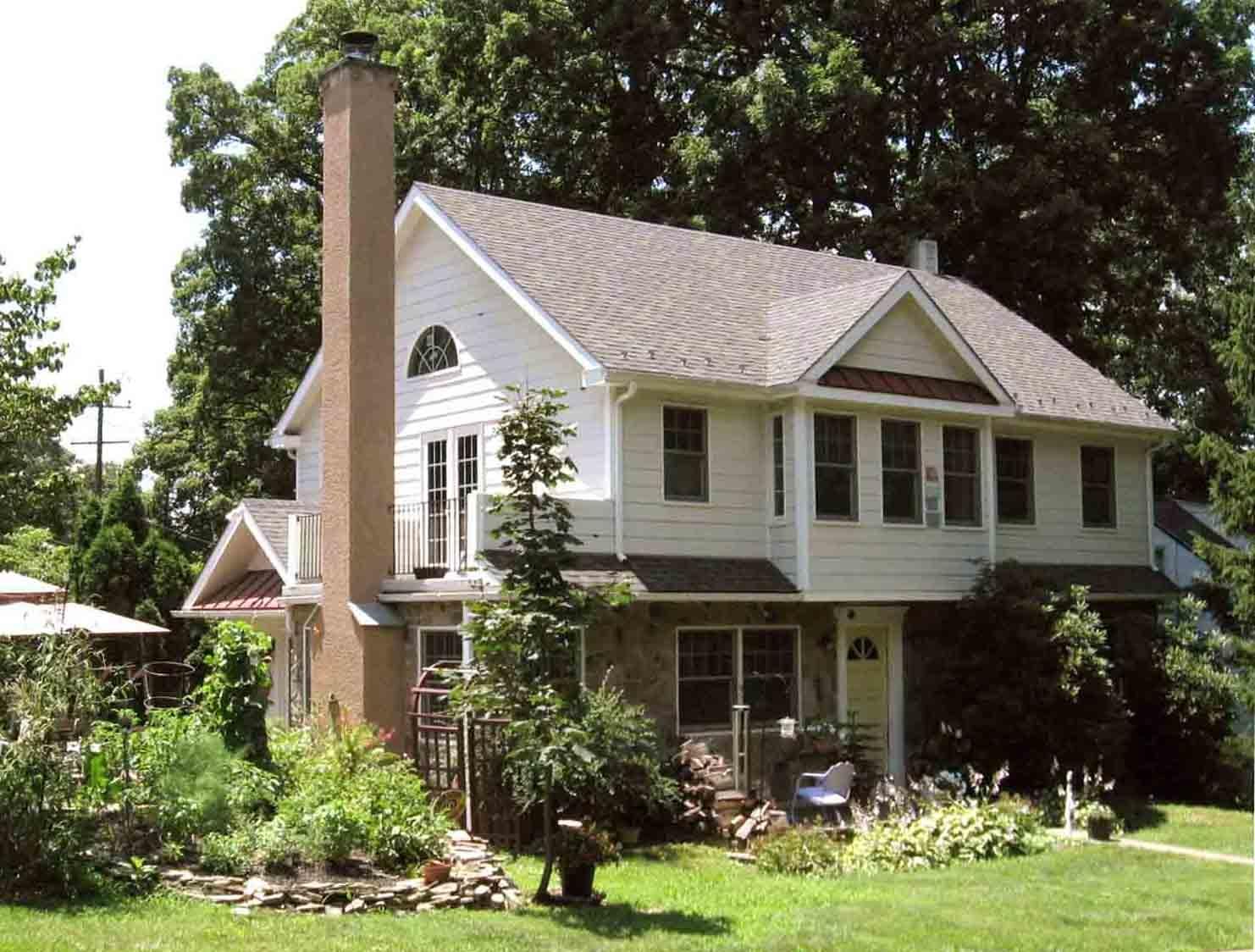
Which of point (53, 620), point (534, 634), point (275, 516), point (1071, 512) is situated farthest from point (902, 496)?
point (53, 620)

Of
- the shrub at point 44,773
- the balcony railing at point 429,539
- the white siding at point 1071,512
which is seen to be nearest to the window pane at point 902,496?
the white siding at point 1071,512

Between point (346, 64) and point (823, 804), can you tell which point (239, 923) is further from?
point (346, 64)

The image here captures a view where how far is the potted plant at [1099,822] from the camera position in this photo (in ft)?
55.7

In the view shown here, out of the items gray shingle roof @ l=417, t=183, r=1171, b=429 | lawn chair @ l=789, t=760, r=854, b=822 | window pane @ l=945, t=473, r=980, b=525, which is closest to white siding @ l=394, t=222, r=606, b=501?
gray shingle roof @ l=417, t=183, r=1171, b=429

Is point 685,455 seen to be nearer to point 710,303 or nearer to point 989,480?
point 710,303

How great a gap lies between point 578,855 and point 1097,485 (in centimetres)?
1428

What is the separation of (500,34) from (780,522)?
1714 centimetres

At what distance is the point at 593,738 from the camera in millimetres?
12562

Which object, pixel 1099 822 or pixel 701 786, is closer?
pixel 1099 822

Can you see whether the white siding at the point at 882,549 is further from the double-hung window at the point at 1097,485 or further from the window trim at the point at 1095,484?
the double-hung window at the point at 1097,485

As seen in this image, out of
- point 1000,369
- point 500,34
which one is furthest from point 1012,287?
point 500,34

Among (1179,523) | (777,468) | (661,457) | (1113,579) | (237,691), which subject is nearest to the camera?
(237,691)

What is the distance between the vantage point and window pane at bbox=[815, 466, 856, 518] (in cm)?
1950

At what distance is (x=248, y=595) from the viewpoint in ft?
78.3
